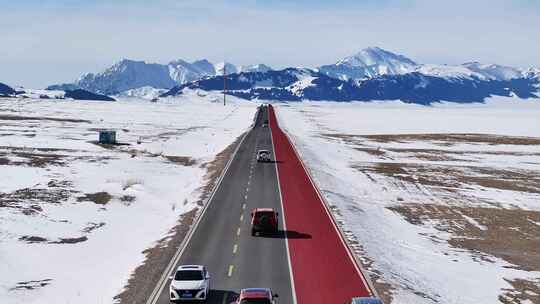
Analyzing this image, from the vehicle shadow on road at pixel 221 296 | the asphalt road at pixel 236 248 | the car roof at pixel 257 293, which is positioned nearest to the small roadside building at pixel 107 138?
the asphalt road at pixel 236 248

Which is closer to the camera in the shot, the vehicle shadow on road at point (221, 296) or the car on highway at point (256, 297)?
the car on highway at point (256, 297)

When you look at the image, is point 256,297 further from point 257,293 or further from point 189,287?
point 189,287

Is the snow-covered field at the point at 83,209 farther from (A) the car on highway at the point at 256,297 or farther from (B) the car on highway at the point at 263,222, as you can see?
(A) the car on highway at the point at 256,297

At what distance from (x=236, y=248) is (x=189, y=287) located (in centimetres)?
980

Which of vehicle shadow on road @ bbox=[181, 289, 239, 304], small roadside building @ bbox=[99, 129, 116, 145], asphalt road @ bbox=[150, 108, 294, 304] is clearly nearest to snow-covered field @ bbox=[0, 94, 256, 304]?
small roadside building @ bbox=[99, 129, 116, 145]

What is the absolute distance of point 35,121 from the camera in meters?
143

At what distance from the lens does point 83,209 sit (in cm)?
4741

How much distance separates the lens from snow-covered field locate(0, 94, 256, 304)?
3123cm

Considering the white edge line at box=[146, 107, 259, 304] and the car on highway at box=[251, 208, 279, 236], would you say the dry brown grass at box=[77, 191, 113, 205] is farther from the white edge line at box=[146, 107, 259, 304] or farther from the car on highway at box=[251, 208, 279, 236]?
the car on highway at box=[251, 208, 279, 236]

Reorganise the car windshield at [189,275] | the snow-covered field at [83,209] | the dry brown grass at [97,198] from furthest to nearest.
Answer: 1. the dry brown grass at [97,198]
2. the snow-covered field at [83,209]
3. the car windshield at [189,275]

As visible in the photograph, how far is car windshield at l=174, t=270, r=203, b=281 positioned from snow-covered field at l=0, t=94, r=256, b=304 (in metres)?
3.42

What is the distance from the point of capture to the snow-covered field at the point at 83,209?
3123 cm

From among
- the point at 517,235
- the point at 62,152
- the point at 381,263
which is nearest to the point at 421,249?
the point at 381,263

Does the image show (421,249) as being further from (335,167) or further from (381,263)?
(335,167)
